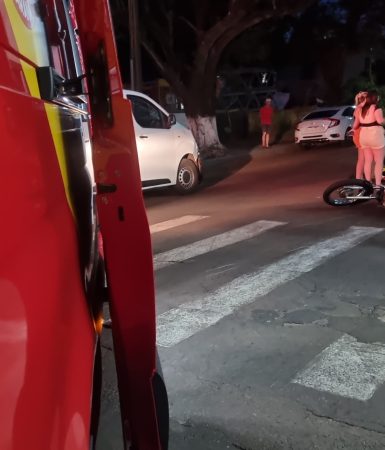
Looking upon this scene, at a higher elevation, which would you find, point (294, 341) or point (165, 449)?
point (165, 449)

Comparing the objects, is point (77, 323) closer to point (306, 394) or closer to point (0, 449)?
point (0, 449)

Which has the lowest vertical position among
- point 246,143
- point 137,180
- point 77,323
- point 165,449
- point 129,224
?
point 246,143

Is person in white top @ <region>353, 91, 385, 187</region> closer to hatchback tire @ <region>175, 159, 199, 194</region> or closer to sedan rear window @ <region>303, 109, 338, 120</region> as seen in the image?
hatchback tire @ <region>175, 159, 199, 194</region>

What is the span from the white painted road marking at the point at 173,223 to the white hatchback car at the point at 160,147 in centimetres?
180

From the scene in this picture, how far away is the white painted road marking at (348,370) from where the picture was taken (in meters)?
3.59

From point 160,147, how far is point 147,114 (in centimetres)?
68

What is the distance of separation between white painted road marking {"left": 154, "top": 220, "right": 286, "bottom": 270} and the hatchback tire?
358cm

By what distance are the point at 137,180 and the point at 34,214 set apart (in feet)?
2.43

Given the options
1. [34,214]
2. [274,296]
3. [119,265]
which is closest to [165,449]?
[119,265]

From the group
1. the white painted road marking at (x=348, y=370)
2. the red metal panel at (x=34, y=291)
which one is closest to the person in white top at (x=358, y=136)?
the white painted road marking at (x=348, y=370)

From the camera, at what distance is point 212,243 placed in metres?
7.36

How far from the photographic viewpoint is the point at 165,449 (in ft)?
7.62

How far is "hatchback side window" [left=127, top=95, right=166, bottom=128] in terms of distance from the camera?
434 inches

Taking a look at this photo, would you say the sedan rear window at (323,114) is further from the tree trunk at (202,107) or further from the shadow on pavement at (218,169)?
the tree trunk at (202,107)
